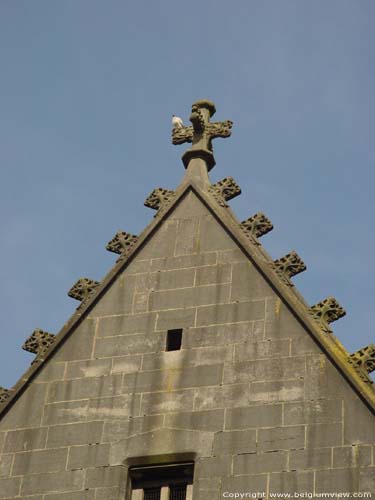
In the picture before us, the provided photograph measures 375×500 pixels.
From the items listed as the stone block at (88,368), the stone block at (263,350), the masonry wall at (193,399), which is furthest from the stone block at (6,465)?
the stone block at (263,350)

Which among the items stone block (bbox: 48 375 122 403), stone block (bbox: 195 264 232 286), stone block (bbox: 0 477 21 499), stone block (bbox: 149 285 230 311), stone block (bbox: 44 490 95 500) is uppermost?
stone block (bbox: 195 264 232 286)

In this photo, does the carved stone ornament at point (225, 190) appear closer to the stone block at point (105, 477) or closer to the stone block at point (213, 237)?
the stone block at point (213, 237)

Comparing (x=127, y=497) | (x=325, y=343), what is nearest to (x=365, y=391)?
(x=325, y=343)

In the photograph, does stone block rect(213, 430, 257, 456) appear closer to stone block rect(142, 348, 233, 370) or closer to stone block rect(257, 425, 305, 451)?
stone block rect(257, 425, 305, 451)

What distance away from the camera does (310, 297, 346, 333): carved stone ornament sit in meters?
35.0

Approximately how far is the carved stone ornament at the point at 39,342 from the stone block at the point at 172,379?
1.83 metres

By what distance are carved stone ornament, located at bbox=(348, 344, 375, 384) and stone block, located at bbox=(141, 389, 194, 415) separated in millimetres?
2642

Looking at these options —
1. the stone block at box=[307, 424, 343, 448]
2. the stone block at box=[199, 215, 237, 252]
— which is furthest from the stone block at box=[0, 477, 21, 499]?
the stone block at box=[199, 215, 237, 252]

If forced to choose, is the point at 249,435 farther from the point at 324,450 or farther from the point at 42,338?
the point at 42,338

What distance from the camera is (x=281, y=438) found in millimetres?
33281

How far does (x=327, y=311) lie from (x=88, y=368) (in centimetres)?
405

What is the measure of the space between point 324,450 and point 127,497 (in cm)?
319

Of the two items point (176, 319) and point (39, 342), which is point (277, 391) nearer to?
point (176, 319)

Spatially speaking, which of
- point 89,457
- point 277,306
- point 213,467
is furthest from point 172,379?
point 277,306
